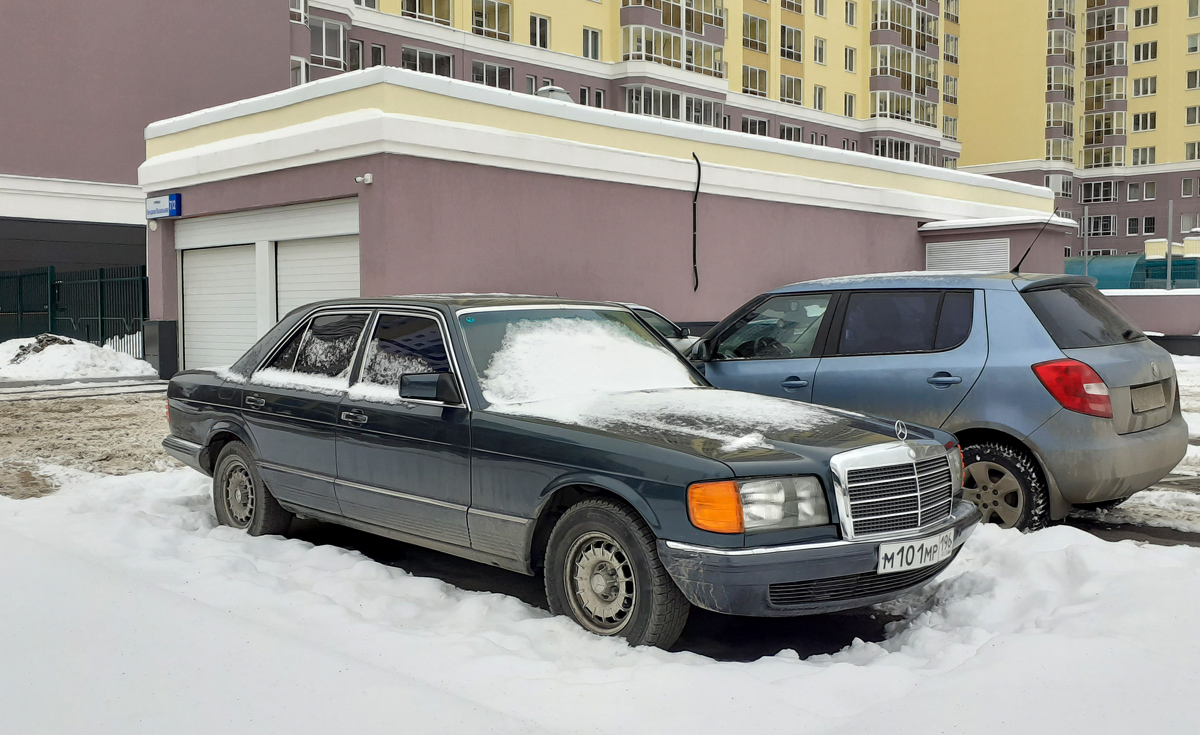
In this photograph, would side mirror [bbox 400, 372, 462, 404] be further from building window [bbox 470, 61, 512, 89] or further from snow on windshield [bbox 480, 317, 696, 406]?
building window [bbox 470, 61, 512, 89]

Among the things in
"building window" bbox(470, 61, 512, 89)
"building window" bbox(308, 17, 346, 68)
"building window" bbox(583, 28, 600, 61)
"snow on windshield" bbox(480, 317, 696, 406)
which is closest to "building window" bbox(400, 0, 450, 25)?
"building window" bbox(470, 61, 512, 89)

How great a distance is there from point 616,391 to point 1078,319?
10.6 ft

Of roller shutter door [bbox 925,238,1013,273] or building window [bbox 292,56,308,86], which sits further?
building window [bbox 292,56,308,86]

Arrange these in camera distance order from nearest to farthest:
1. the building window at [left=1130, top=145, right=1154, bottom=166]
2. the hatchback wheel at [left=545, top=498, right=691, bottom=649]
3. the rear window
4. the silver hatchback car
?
1. the hatchback wheel at [left=545, top=498, right=691, bottom=649]
2. the silver hatchback car
3. the rear window
4. the building window at [left=1130, top=145, right=1154, bottom=166]

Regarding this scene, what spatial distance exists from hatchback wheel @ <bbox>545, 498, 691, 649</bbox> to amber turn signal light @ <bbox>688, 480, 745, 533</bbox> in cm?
27

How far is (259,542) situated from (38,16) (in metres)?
24.6

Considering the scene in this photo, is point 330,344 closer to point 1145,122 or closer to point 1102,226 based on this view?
point 1102,226

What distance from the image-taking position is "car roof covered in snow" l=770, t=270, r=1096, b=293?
6.73m

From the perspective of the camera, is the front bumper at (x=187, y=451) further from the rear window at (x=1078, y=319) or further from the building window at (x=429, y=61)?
the building window at (x=429, y=61)

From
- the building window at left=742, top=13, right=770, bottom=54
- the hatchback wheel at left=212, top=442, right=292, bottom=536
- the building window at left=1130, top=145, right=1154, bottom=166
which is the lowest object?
the hatchback wheel at left=212, top=442, right=292, bottom=536

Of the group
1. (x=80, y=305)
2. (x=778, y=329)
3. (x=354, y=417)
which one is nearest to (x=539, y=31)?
(x=80, y=305)

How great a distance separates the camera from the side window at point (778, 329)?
7395mm

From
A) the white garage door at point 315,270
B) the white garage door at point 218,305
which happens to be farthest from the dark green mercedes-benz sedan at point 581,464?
the white garage door at point 218,305

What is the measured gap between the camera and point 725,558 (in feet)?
13.6
